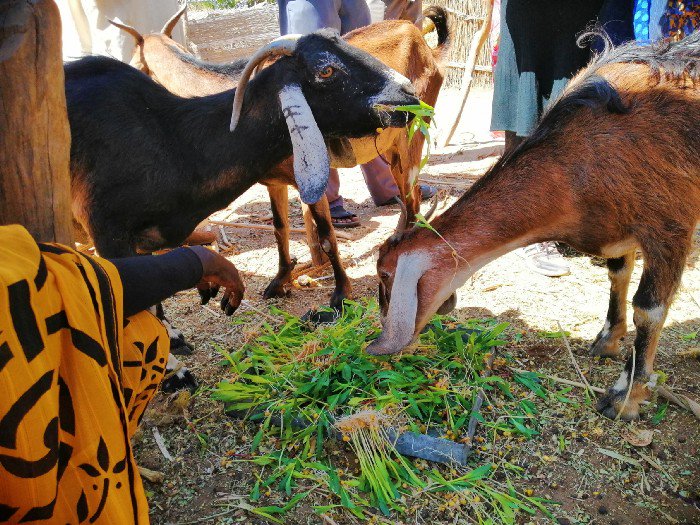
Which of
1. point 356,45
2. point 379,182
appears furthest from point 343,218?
point 356,45

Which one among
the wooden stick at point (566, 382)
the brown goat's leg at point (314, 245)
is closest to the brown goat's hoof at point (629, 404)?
the wooden stick at point (566, 382)

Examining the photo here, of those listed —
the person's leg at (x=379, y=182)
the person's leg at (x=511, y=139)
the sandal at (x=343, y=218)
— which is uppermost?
the person's leg at (x=511, y=139)

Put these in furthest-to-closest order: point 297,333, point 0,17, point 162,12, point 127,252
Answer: point 162,12 → point 297,333 → point 127,252 → point 0,17

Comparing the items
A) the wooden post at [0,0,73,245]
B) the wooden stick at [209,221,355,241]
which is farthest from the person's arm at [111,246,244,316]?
the wooden stick at [209,221,355,241]

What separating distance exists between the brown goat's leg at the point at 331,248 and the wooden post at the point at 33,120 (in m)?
2.41

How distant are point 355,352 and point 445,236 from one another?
77cm

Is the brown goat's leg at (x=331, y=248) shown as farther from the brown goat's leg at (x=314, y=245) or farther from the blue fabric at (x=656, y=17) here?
the blue fabric at (x=656, y=17)

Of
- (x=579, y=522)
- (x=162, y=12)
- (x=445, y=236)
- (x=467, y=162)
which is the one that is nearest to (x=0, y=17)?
(x=445, y=236)

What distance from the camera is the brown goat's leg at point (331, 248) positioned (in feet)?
14.1

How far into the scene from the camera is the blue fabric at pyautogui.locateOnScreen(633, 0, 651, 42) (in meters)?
3.57

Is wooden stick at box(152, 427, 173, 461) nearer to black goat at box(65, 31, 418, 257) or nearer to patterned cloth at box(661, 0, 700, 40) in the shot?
black goat at box(65, 31, 418, 257)

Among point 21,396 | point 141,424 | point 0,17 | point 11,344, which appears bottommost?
point 141,424

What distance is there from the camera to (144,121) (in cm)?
311

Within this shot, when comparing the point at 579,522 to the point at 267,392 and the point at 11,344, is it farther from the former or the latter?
the point at 11,344
